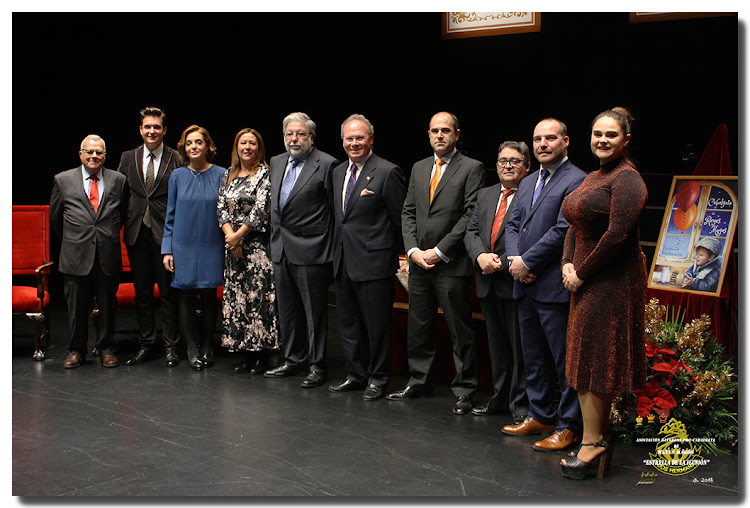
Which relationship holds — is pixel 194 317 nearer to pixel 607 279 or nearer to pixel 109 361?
pixel 109 361

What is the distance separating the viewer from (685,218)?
443cm

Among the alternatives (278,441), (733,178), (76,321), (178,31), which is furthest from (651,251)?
(178,31)

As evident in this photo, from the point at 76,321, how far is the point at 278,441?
2.18 meters

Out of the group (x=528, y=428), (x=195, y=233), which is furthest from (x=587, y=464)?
(x=195, y=233)

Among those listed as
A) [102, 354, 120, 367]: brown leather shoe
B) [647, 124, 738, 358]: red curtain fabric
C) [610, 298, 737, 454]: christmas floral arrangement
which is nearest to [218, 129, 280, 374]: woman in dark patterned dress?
[102, 354, 120, 367]: brown leather shoe

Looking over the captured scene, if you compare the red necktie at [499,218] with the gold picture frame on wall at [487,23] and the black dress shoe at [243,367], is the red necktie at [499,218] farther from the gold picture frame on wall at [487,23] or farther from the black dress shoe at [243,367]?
the gold picture frame on wall at [487,23]

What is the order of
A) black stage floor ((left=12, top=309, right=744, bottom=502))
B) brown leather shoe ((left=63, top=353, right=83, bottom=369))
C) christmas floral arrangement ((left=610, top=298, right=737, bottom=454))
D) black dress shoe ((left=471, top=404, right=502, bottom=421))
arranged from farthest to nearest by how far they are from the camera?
1. brown leather shoe ((left=63, top=353, right=83, bottom=369))
2. black dress shoe ((left=471, top=404, right=502, bottom=421))
3. christmas floral arrangement ((left=610, top=298, right=737, bottom=454))
4. black stage floor ((left=12, top=309, right=744, bottom=502))

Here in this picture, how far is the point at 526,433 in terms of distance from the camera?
3.52 meters

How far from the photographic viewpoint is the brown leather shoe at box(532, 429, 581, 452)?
329 cm

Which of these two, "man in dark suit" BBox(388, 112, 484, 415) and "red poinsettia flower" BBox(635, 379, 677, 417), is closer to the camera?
"red poinsettia flower" BBox(635, 379, 677, 417)

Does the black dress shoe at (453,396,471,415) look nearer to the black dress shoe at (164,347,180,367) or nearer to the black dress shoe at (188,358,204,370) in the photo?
the black dress shoe at (188,358,204,370)

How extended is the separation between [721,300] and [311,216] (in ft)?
8.03

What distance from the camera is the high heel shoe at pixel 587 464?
9.70 ft

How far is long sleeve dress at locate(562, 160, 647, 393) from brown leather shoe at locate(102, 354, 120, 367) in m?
3.25
